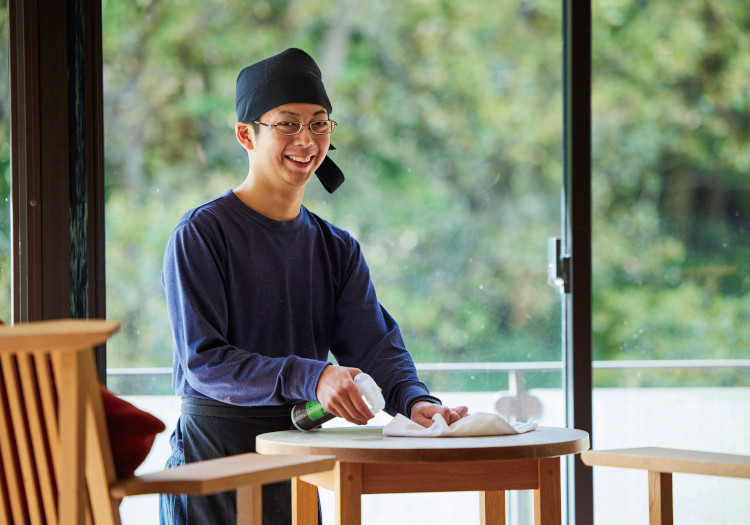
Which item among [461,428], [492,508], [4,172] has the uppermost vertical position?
[4,172]

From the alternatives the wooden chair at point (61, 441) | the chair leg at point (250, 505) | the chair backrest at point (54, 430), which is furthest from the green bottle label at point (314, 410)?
the chair backrest at point (54, 430)

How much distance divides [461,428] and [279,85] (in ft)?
2.93

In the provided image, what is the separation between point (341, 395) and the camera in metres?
1.74

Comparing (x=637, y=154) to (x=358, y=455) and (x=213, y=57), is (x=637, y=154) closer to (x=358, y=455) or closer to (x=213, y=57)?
(x=213, y=57)

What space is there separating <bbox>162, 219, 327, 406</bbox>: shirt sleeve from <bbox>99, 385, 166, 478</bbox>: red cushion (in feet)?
1.46

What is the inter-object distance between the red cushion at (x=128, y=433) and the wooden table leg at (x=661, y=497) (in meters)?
0.96

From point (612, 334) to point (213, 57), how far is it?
148cm

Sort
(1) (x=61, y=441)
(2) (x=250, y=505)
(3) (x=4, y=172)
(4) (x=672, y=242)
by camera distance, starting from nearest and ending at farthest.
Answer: (1) (x=61, y=441), (2) (x=250, y=505), (3) (x=4, y=172), (4) (x=672, y=242)

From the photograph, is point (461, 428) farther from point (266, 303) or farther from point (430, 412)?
point (266, 303)

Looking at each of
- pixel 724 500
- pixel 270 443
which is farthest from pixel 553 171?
pixel 270 443

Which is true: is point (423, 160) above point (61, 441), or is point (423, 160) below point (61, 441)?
above

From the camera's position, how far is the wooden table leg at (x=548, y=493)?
67.0 inches

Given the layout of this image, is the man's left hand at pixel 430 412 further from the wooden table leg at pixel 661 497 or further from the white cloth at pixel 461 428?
the wooden table leg at pixel 661 497

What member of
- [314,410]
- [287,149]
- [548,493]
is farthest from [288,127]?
[548,493]
